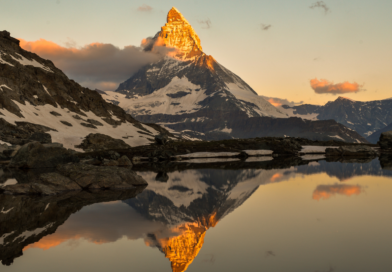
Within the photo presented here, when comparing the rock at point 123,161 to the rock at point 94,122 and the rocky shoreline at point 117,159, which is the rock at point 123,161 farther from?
the rock at point 94,122

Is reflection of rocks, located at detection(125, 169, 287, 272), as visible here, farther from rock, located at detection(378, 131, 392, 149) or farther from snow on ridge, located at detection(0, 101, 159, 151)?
rock, located at detection(378, 131, 392, 149)

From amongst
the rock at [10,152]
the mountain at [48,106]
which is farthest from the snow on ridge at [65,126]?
the rock at [10,152]

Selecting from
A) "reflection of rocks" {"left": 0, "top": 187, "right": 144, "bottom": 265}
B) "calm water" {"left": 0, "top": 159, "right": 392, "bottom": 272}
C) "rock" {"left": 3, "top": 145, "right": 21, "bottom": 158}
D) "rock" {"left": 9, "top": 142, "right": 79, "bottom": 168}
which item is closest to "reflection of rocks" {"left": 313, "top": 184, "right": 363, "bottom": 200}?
"calm water" {"left": 0, "top": 159, "right": 392, "bottom": 272}

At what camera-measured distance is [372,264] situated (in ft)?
43.8

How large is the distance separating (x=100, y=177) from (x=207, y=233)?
65.8 feet

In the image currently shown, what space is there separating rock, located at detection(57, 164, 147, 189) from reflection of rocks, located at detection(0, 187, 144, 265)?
2175 mm

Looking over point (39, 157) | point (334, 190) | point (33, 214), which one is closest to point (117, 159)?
point (39, 157)

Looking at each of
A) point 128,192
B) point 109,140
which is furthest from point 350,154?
point 128,192

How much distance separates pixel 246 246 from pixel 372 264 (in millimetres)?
4857

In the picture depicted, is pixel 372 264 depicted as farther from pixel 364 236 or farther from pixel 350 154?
pixel 350 154

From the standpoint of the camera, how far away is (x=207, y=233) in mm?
18078

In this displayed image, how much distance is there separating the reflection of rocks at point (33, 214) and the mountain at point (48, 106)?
74.4 meters

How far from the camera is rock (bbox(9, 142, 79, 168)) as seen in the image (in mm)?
60562

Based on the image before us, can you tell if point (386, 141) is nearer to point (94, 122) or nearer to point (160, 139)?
point (160, 139)
